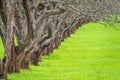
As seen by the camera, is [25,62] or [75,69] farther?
[75,69]

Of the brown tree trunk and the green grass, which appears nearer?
the green grass

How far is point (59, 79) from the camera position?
69.4ft

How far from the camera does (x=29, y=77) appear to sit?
21359 mm

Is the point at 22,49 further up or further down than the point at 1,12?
further down

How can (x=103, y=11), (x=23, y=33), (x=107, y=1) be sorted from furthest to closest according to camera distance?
(x=107, y=1) < (x=103, y=11) < (x=23, y=33)

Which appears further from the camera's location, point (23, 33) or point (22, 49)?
point (23, 33)

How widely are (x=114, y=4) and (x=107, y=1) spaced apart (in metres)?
2.24

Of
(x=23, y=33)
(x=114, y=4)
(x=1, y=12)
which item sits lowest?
(x=114, y=4)

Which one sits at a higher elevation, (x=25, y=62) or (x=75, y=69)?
(x=25, y=62)

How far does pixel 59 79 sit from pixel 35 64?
20.6ft

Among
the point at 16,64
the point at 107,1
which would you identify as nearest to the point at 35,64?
the point at 16,64

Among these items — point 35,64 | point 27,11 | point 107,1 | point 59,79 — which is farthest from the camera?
point 107,1

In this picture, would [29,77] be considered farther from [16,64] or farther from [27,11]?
[27,11]

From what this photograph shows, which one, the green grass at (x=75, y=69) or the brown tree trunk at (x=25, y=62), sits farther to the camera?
the brown tree trunk at (x=25, y=62)
